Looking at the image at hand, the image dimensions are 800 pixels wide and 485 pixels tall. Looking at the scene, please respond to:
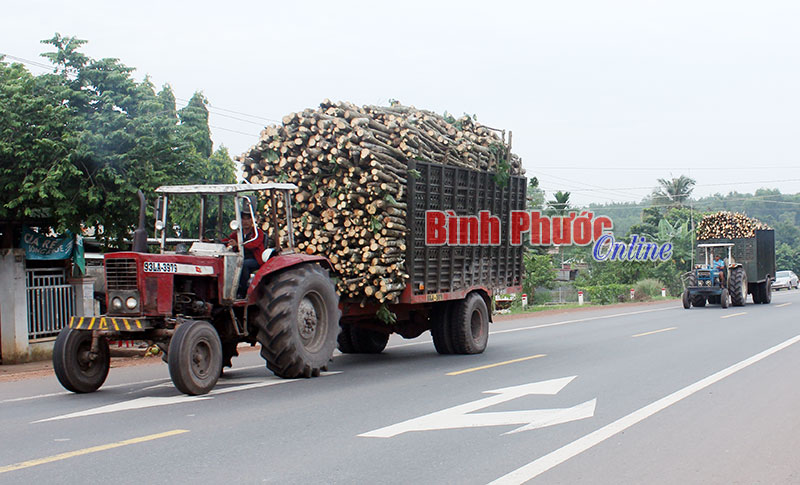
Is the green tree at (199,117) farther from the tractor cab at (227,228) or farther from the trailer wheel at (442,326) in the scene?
the tractor cab at (227,228)

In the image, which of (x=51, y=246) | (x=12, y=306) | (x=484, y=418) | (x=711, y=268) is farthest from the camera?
(x=711, y=268)

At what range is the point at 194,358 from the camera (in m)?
9.18

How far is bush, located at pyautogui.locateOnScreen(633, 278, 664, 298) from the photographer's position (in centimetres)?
4506

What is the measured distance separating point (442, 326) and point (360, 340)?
1636mm

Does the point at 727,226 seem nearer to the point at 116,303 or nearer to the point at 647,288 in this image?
the point at 647,288

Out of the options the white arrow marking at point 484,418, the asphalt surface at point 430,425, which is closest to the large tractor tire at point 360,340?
the asphalt surface at point 430,425

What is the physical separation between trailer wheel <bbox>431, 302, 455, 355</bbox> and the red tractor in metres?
2.87

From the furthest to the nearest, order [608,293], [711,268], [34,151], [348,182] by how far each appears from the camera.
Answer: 1. [608,293]
2. [711,268]
3. [34,151]
4. [348,182]

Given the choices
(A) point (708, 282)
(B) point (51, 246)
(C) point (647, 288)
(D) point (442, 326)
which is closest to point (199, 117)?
(B) point (51, 246)

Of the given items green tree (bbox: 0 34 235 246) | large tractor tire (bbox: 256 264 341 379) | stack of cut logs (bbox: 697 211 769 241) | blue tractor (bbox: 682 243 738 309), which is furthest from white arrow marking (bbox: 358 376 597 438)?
stack of cut logs (bbox: 697 211 769 241)

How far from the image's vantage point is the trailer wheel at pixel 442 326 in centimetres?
1364

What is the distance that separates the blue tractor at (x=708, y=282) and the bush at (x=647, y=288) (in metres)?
12.9

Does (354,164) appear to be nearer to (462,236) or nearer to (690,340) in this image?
(462,236)

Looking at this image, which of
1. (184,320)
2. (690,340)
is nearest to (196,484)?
(184,320)
